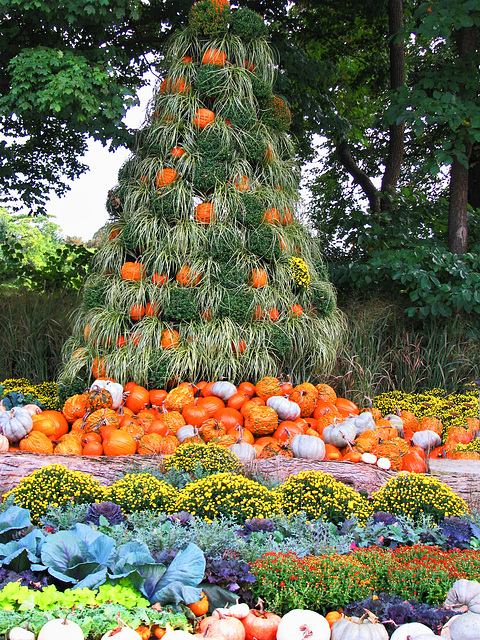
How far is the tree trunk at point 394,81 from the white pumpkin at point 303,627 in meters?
5.92

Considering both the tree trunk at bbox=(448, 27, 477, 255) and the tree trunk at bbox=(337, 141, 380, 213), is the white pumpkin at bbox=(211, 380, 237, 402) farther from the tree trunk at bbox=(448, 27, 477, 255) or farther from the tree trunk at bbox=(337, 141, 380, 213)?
the tree trunk at bbox=(337, 141, 380, 213)

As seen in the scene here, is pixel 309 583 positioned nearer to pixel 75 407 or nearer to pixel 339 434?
pixel 339 434

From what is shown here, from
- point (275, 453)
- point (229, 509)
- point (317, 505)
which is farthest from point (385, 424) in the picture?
point (229, 509)

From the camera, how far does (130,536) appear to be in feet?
7.09

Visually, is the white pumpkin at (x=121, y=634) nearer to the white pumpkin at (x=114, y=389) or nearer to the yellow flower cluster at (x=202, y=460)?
the yellow flower cluster at (x=202, y=460)

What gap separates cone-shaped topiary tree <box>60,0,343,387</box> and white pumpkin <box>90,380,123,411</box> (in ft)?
0.91

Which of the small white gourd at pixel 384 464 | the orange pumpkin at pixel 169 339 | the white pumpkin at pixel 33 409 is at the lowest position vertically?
the small white gourd at pixel 384 464

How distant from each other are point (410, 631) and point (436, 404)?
3144 millimetres

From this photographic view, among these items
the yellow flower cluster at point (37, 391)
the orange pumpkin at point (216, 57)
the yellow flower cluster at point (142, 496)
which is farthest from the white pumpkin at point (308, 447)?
the orange pumpkin at point (216, 57)

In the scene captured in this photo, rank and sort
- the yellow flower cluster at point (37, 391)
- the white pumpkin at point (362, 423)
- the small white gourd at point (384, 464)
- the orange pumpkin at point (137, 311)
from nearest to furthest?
the small white gourd at point (384, 464)
the white pumpkin at point (362, 423)
the orange pumpkin at point (137, 311)
the yellow flower cluster at point (37, 391)

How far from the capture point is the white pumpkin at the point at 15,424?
3.54 m

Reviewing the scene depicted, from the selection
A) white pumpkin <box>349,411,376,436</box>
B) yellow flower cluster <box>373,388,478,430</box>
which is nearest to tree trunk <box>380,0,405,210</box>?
yellow flower cluster <box>373,388,478,430</box>

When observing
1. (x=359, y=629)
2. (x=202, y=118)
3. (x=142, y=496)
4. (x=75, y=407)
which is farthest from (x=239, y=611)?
(x=202, y=118)

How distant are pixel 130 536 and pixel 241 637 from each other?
0.60m
